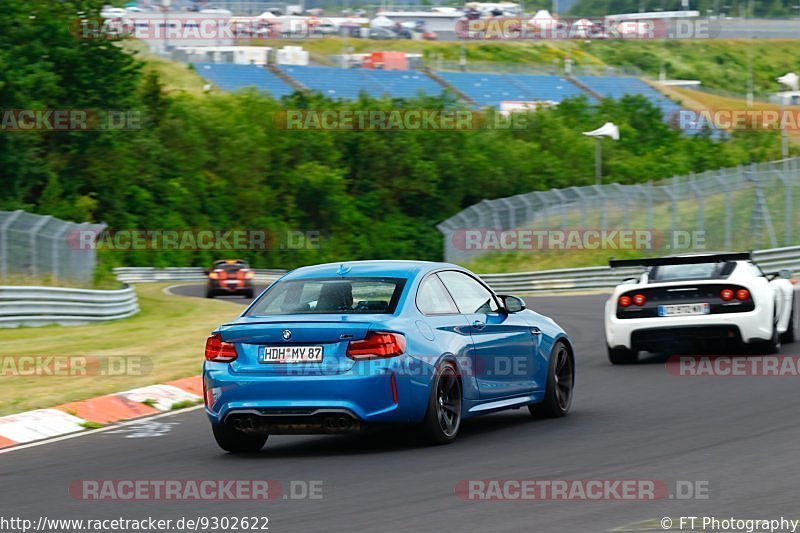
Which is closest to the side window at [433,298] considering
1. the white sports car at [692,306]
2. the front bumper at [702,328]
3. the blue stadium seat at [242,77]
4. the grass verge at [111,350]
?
the grass verge at [111,350]

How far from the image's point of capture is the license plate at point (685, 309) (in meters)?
16.2

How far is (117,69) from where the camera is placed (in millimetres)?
48406

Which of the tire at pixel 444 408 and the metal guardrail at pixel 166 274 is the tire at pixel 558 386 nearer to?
the tire at pixel 444 408

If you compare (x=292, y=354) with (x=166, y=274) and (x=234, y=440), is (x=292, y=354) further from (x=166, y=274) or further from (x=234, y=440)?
(x=166, y=274)

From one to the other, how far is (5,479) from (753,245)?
31848 mm

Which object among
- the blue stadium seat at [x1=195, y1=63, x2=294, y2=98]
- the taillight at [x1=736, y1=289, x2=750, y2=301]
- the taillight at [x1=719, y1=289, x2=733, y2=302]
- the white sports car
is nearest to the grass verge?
the white sports car

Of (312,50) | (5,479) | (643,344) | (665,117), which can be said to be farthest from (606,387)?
(312,50)

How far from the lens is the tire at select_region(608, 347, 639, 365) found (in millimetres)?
16775

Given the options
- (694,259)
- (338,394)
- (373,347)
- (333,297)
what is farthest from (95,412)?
(694,259)

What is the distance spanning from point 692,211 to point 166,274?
36977 millimetres

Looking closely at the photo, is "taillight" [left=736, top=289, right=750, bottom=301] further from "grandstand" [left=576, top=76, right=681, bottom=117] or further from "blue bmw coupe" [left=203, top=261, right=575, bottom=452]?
"grandstand" [left=576, top=76, right=681, bottom=117]

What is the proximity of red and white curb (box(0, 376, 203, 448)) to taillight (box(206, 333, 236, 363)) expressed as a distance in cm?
239

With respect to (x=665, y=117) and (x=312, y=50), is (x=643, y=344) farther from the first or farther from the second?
(x=312, y=50)

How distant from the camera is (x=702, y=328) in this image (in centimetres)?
1622
